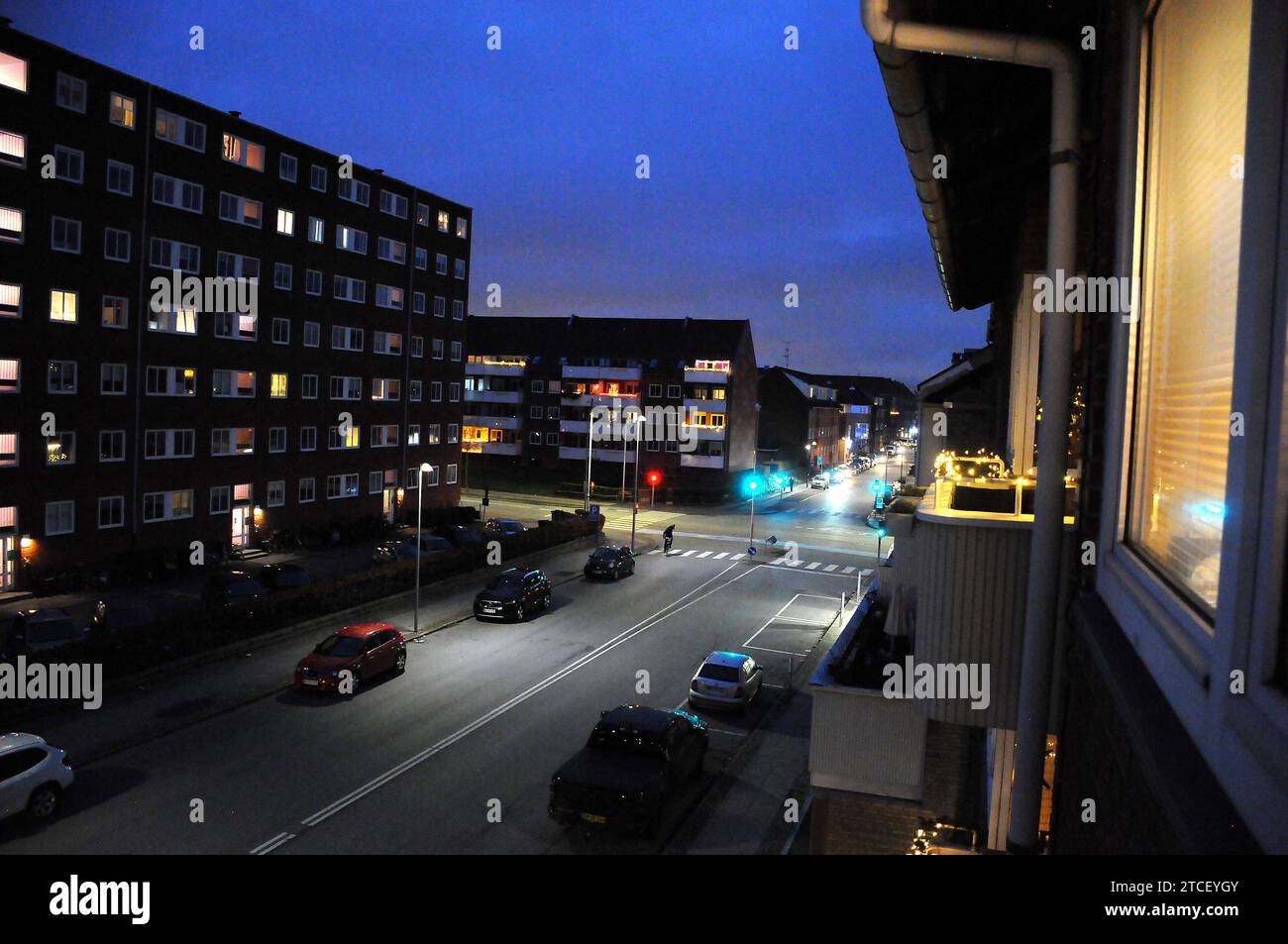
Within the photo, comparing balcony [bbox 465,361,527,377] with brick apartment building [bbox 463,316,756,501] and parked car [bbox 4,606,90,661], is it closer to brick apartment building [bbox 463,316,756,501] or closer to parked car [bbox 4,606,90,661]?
brick apartment building [bbox 463,316,756,501]

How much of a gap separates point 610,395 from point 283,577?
42.0 meters

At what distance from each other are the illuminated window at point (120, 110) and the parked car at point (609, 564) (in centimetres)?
2193

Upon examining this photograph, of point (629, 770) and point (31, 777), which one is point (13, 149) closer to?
point (31, 777)

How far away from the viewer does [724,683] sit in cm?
1861

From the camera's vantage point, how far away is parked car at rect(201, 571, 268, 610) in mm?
23255

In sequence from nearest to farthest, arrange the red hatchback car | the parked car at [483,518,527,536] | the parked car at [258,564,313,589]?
the red hatchback car, the parked car at [258,564,313,589], the parked car at [483,518,527,536]

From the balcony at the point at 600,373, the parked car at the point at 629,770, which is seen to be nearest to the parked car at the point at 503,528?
the parked car at the point at 629,770

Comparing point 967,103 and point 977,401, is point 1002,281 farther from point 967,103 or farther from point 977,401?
point 967,103

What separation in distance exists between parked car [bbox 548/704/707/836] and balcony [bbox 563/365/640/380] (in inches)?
2050

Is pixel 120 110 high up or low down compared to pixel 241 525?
up

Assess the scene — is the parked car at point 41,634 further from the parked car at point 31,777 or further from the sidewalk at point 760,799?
the sidewalk at point 760,799

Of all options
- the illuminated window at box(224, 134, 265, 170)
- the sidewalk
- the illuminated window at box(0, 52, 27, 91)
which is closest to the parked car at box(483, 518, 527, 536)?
the illuminated window at box(224, 134, 265, 170)

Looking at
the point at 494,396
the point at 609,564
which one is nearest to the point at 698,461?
the point at 494,396
